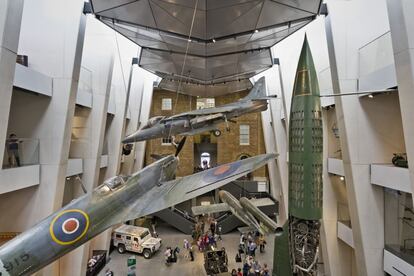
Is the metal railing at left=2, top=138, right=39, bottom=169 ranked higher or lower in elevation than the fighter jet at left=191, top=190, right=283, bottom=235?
higher

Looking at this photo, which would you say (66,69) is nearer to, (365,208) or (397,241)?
(365,208)

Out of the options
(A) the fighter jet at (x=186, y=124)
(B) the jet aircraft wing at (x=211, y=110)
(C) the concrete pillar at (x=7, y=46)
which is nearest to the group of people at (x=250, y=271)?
(A) the fighter jet at (x=186, y=124)

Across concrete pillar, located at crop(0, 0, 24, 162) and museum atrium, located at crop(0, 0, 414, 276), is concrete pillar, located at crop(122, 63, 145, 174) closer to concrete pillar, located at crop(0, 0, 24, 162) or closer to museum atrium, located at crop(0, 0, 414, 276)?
museum atrium, located at crop(0, 0, 414, 276)

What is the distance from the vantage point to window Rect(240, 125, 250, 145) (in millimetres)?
22625

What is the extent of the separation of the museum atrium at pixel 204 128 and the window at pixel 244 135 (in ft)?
29.9

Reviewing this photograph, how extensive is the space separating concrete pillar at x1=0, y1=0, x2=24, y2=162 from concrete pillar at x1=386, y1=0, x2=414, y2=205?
23.2 feet

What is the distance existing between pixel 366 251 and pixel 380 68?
16.3 feet

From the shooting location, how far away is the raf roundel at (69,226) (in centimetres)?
432

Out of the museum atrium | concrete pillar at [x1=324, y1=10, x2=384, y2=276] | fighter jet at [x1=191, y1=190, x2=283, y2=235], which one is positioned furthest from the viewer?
fighter jet at [x1=191, y1=190, x2=283, y2=235]

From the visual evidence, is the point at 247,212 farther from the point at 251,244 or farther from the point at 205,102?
the point at 205,102

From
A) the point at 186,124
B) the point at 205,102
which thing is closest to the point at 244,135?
the point at 205,102

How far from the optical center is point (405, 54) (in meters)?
4.69

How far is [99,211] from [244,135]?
→ 18.7 meters

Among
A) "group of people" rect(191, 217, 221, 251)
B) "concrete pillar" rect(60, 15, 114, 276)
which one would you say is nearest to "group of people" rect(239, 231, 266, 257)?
"group of people" rect(191, 217, 221, 251)
